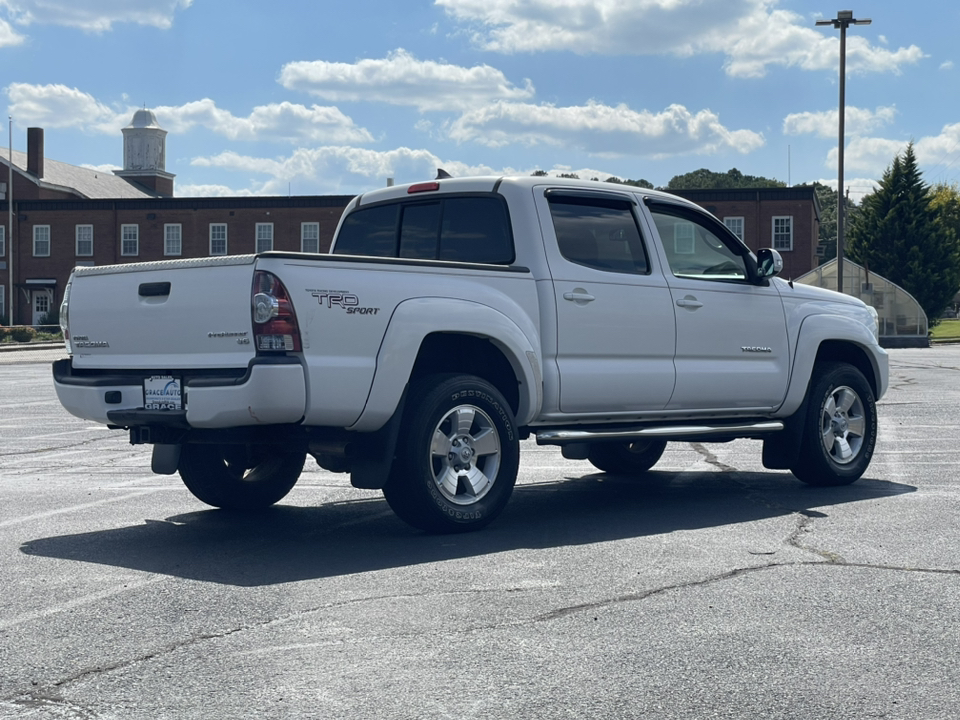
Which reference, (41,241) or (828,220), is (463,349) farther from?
(828,220)

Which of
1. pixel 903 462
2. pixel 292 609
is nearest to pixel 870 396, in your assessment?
pixel 903 462

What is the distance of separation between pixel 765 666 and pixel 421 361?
3.57 metres

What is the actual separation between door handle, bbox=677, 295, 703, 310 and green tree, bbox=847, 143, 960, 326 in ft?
176

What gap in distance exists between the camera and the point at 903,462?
434 inches

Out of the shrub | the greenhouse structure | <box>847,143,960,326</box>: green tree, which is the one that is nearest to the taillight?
the greenhouse structure

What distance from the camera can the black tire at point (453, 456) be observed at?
7.02 meters

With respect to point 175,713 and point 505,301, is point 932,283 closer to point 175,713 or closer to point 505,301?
point 505,301

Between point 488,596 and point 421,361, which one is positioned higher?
point 421,361

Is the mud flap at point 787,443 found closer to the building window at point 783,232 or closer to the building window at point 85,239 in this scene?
the building window at point 783,232

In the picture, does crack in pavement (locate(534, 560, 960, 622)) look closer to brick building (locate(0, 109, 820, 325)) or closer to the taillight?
the taillight

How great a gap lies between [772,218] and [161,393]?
191 feet

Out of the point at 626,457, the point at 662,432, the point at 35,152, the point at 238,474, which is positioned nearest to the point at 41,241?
the point at 35,152

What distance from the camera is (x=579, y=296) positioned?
7922 mm

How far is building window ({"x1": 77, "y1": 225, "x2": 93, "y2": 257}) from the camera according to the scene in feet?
A: 227
